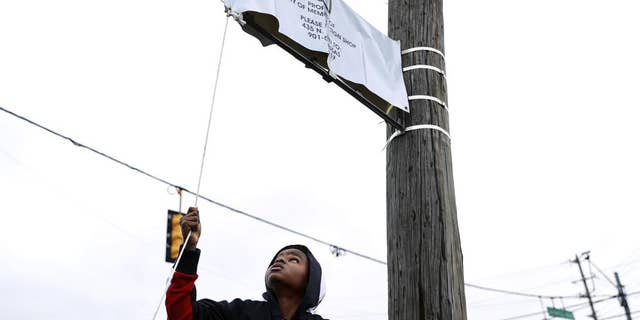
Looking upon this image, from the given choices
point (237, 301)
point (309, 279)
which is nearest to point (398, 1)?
point (309, 279)

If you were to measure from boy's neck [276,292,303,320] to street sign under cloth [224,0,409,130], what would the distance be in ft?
3.68

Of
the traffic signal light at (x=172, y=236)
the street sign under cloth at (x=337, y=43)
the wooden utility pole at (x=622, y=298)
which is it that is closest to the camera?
the street sign under cloth at (x=337, y=43)

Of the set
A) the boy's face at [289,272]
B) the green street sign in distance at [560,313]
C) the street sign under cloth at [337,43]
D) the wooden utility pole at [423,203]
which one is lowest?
the boy's face at [289,272]

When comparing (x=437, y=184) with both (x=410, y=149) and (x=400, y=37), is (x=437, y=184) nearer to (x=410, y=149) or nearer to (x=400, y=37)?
(x=410, y=149)

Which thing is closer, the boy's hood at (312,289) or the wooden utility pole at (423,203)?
the boy's hood at (312,289)

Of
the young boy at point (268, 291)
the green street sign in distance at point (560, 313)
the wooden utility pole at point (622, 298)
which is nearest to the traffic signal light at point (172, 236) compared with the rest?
the young boy at point (268, 291)

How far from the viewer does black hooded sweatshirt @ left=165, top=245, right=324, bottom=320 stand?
2117mm

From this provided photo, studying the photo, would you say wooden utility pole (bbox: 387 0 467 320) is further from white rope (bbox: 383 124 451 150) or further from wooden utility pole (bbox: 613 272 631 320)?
wooden utility pole (bbox: 613 272 631 320)

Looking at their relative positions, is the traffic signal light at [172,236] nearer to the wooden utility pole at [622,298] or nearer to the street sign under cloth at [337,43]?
the street sign under cloth at [337,43]

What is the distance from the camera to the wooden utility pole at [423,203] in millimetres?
2691

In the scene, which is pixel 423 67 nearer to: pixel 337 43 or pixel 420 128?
pixel 420 128

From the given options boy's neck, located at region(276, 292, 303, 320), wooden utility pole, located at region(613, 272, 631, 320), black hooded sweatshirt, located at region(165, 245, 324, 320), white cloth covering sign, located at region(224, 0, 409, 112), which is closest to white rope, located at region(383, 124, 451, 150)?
white cloth covering sign, located at region(224, 0, 409, 112)

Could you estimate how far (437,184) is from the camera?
295 cm

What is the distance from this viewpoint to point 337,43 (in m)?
3.15
